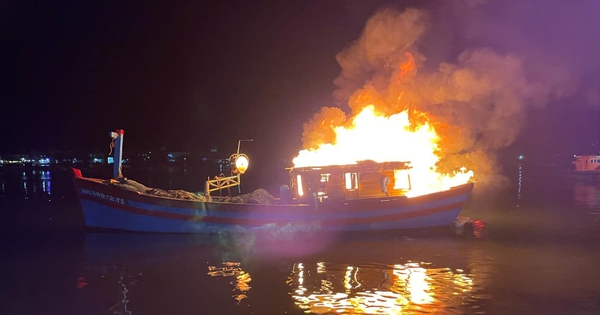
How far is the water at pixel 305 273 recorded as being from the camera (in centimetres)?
A: 1266

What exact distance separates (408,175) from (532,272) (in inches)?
313

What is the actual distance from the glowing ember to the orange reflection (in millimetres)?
8405

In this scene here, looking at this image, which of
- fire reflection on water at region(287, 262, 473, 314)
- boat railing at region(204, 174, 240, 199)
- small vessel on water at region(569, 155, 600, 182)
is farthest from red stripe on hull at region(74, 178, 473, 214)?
small vessel on water at region(569, 155, 600, 182)

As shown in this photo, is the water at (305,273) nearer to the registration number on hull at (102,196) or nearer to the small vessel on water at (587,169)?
the registration number on hull at (102,196)

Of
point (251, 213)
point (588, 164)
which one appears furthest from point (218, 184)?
point (588, 164)

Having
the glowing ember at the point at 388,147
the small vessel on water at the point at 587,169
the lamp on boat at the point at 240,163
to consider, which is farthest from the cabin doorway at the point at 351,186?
the small vessel on water at the point at 587,169

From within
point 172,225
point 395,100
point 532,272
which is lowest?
point 532,272

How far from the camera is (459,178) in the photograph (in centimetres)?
2420

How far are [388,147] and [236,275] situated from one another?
11.2 m

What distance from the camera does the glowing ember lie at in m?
23.8

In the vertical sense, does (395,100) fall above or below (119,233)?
above

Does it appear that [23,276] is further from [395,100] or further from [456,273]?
[395,100]

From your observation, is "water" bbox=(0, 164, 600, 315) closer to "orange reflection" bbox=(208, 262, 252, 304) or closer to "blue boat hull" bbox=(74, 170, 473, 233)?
"orange reflection" bbox=(208, 262, 252, 304)

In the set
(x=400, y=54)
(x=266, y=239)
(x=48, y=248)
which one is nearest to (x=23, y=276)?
(x=48, y=248)
